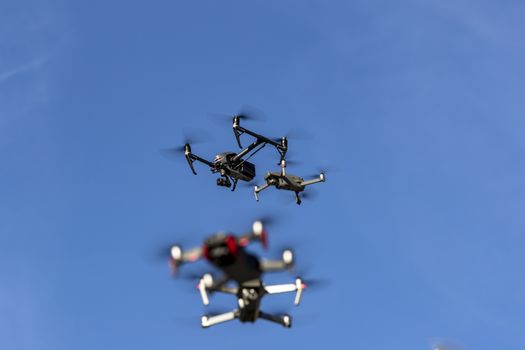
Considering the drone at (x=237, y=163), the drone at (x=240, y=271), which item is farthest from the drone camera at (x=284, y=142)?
the drone at (x=240, y=271)

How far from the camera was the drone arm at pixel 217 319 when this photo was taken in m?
38.1

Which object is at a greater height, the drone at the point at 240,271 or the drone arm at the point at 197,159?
the drone arm at the point at 197,159

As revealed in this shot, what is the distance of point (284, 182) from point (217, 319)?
120 feet

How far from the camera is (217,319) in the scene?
3838cm

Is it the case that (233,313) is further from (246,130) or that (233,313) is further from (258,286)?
(246,130)

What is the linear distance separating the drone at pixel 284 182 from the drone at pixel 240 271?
35.8 meters

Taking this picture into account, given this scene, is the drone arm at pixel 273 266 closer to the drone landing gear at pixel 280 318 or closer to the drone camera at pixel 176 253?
the drone landing gear at pixel 280 318

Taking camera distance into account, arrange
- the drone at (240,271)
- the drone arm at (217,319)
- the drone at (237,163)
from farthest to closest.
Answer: the drone at (237,163) < the drone arm at (217,319) < the drone at (240,271)

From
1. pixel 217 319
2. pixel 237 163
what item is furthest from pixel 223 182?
pixel 217 319

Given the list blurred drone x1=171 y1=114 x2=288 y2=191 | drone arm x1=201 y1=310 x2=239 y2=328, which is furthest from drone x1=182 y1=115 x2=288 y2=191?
drone arm x1=201 y1=310 x2=239 y2=328

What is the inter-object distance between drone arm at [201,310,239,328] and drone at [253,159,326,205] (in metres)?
35.8

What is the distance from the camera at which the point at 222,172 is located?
7319 cm

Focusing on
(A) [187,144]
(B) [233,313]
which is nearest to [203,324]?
(B) [233,313]

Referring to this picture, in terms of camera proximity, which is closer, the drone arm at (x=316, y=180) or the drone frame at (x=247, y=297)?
the drone frame at (x=247, y=297)
